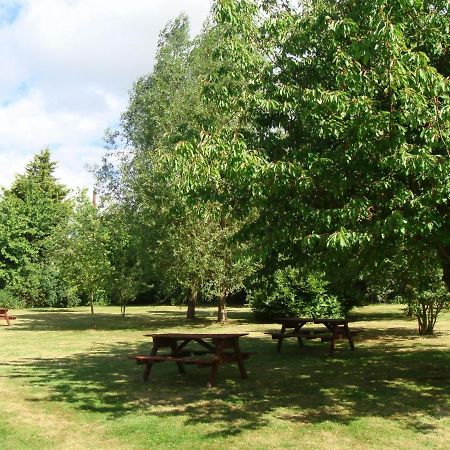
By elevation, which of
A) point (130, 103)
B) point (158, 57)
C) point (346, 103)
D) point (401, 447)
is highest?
point (158, 57)

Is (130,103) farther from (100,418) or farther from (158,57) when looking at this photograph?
(100,418)

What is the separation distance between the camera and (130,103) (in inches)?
977

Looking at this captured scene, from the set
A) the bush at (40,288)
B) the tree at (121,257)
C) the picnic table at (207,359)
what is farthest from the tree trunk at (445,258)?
the bush at (40,288)

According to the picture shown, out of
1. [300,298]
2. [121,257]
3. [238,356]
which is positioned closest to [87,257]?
[121,257]

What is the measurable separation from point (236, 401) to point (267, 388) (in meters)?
1.15

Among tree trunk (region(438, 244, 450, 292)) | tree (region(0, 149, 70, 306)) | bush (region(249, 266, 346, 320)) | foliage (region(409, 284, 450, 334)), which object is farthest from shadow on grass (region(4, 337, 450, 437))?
tree (region(0, 149, 70, 306))

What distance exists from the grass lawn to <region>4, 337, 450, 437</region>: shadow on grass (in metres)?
0.02

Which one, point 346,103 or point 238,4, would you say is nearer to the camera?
point 346,103

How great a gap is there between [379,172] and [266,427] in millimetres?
3621

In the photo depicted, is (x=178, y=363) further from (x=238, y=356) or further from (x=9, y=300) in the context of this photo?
(x=9, y=300)

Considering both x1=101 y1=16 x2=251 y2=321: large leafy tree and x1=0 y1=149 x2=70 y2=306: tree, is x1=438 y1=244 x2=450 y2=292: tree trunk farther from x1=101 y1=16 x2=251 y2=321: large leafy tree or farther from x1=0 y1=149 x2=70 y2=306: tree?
x1=0 y1=149 x2=70 y2=306: tree

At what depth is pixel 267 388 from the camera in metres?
9.30

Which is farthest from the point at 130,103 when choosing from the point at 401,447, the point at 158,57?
the point at 401,447

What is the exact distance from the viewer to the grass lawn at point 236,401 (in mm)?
6387
